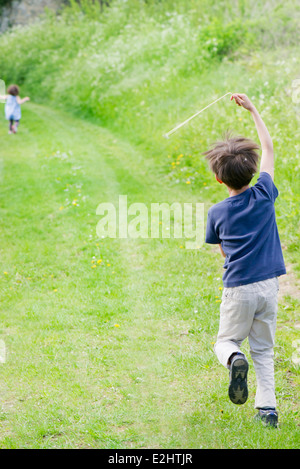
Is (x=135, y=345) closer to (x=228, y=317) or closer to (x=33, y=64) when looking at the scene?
(x=228, y=317)

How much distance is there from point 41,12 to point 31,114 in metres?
10.4

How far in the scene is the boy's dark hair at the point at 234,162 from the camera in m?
3.45

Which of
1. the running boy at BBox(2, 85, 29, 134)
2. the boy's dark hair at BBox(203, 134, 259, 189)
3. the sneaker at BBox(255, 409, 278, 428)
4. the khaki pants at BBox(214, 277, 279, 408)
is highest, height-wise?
the running boy at BBox(2, 85, 29, 134)

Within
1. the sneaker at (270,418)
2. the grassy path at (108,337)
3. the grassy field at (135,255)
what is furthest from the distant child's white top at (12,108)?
the sneaker at (270,418)

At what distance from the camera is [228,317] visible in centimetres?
356

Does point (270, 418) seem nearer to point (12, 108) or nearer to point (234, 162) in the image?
point (234, 162)

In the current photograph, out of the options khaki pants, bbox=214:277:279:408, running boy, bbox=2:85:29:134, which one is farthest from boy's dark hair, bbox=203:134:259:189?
running boy, bbox=2:85:29:134

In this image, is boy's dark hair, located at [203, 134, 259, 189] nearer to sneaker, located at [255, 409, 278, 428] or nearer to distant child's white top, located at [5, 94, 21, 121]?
sneaker, located at [255, 409, 278, 428]

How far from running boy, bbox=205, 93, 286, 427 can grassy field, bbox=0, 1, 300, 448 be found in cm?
38

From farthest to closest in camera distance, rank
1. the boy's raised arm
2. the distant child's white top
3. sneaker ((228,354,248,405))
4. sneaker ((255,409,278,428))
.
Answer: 1. the distant child's white top
2. the boy's raised arm
3. sneaker ((255,409,278,428))
4. sneaker ((228,354,248,405))

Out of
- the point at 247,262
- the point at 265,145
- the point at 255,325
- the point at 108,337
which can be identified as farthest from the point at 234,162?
the point at 108,337

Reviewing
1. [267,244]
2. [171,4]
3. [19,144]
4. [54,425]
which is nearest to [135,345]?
[54,425]

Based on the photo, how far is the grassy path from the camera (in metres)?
3.75

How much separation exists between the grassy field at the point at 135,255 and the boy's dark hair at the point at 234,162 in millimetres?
1629
